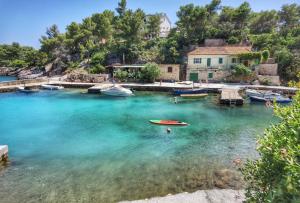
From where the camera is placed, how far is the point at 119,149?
564 inches

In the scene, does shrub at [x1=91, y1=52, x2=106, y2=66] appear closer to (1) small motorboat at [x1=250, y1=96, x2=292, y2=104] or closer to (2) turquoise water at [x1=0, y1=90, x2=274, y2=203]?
(2) turquoise water at [x1=0, y1=90, x2=274, y2=203]

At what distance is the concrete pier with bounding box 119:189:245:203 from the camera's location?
8.62m

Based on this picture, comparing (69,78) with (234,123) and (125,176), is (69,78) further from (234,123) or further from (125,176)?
(125,176)

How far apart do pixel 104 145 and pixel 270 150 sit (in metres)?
12.2

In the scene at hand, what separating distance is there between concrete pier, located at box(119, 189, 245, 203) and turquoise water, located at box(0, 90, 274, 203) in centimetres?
52

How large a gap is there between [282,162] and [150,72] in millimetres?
34453

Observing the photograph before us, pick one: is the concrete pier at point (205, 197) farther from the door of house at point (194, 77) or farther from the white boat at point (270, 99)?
the door of house at point (194, 77)

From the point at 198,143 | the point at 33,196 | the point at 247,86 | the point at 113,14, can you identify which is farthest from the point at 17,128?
the point at 113,14

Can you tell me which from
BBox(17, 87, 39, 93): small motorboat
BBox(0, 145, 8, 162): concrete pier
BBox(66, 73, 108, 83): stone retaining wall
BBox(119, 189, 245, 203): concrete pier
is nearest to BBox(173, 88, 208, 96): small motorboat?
BBox(66, 73, 108, 83): stone retaining wall

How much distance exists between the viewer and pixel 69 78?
43.9 metres

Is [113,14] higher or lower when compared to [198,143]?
higher

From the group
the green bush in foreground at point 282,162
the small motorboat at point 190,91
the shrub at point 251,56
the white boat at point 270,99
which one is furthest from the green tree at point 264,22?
the green bush in foreground at point 282,162

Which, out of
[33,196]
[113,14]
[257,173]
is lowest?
[33,196]

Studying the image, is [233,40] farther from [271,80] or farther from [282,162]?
[282,162]
